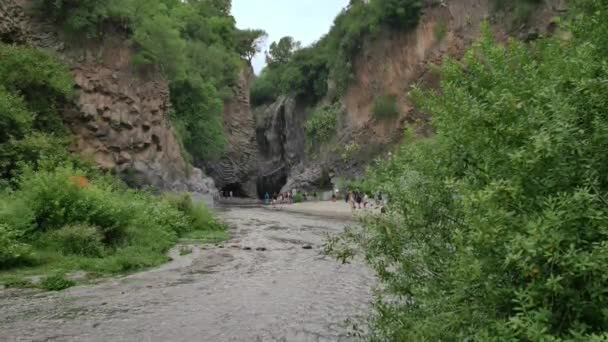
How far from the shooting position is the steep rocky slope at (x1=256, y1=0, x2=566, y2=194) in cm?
4184

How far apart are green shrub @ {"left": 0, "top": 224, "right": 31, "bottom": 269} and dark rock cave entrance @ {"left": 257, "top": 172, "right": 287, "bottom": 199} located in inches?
2618

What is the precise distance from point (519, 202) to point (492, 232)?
0.30 metres

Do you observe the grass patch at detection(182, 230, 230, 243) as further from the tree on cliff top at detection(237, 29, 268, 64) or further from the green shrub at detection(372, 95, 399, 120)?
the tree on cliff top at detection(237, 29, 268, 64)

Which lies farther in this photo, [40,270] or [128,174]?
[128,174]

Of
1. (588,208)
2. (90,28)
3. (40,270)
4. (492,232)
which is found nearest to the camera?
(588,208)

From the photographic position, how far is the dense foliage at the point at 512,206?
3.05 meters

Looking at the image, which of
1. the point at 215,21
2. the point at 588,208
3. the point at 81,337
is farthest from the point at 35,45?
the point at 215,21

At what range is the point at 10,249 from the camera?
40.7ft

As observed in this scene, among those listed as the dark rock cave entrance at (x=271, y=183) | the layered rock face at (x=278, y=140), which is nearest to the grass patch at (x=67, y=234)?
the layered rock face at (x=278, y=140)

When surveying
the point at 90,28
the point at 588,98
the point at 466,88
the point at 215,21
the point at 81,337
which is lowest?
the point at 81,337

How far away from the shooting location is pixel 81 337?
770 centimetres

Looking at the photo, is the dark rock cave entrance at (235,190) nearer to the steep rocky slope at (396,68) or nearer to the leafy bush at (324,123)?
the steep rocky slope at (396,68)

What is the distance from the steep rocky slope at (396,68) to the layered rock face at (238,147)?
33.9 feet

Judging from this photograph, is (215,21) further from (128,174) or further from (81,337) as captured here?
(81,337)
